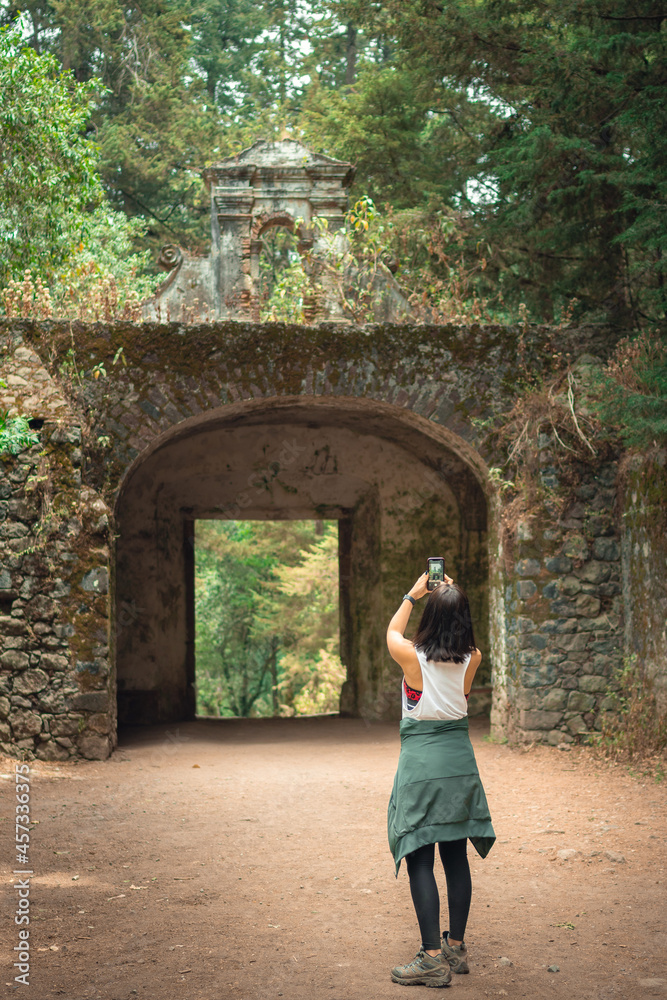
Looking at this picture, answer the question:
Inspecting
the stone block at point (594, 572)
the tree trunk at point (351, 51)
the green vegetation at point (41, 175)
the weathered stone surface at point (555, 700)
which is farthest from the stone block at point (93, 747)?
the tree trunk at point (351, 51)

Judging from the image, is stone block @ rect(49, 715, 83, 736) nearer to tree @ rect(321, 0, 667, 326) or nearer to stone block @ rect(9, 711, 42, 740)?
stone block @ rect(9, 711, 42, 740)

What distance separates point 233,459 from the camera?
1063cm

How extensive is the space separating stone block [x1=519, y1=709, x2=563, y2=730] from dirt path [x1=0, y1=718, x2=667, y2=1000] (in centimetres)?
31

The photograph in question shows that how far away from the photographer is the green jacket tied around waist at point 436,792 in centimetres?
299

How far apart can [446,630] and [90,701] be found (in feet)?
15.2

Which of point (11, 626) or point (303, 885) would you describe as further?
point (11, 626)

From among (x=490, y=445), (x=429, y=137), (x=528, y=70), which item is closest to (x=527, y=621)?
(x=490, y=445)

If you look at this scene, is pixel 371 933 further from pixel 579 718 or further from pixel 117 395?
pixel 117 395

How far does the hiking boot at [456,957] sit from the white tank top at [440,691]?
817 millimetres

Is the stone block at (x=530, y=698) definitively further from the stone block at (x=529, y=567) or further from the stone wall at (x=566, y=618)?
the stone block at (x=529, y=567)

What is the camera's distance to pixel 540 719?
7488 mm

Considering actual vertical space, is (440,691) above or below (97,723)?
above

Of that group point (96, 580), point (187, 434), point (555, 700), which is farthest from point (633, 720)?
point (187, 434)

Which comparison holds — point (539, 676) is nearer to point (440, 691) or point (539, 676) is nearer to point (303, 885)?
point (303, 885)
